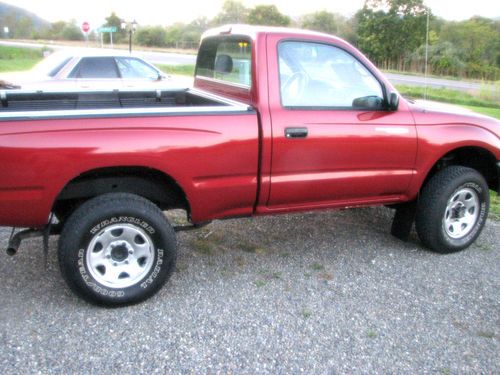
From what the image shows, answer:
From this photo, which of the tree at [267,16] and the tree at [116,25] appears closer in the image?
the tree at [267,16]

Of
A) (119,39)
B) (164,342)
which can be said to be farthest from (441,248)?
(119,39)

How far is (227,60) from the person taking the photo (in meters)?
4.19

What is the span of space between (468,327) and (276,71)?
213 cm

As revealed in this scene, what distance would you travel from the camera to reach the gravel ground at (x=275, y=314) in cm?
284

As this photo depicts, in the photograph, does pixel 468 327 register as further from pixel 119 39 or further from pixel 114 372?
pixel 119 39

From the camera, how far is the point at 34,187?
296cm

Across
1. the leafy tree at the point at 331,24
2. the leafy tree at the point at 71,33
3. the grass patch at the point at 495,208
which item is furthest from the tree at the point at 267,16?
the grass patch at the point at 495,208

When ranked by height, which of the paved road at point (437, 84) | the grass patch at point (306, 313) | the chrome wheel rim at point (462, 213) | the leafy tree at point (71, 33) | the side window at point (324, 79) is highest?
the leafy tree at point (71, 33)

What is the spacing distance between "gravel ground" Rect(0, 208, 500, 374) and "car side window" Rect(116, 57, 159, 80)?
5.79 m

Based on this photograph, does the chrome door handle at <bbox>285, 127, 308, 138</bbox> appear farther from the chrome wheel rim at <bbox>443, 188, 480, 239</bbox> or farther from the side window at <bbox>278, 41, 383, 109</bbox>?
the chrome wheel rim at <bbox>443, 188, 480, 239</bbox>

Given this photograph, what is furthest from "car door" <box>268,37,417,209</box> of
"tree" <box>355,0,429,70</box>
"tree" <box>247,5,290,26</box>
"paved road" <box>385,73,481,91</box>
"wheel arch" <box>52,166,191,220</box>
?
"tree" <box>247,5,290,26</box>

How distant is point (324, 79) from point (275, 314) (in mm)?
1763

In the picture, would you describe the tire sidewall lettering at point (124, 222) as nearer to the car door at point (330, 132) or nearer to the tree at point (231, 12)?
the car door at point (330, 132)

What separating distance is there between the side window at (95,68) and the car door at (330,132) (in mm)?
6114
